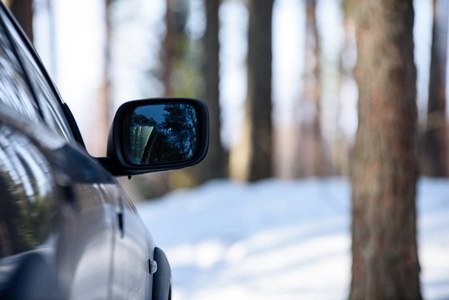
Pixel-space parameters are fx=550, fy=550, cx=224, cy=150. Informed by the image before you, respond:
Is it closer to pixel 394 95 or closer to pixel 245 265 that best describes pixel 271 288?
pixel 245 265

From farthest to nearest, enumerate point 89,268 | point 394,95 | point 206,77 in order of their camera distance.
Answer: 1. point 206,77
2. point 394,95
3. point 89,268

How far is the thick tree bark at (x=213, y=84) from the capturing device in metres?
13.8

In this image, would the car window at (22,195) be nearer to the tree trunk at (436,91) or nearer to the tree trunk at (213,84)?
the tree trunk at (213,84)

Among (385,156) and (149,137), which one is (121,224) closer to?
(149,137)

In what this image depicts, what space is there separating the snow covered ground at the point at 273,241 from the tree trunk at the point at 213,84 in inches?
93.7

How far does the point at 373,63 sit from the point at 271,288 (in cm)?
239

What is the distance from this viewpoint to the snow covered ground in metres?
5.44

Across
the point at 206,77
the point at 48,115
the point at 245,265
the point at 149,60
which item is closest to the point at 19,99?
the point at 48,115

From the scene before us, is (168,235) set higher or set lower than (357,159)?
lower

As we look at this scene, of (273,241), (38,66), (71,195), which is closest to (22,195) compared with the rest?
(71,195)

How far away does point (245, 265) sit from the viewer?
6.39 meters

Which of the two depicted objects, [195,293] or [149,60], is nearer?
[195,293]

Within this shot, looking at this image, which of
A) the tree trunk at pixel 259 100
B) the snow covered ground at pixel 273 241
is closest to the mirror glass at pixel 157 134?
the snow covered ground at pixel 273 241

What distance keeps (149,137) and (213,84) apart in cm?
1219
